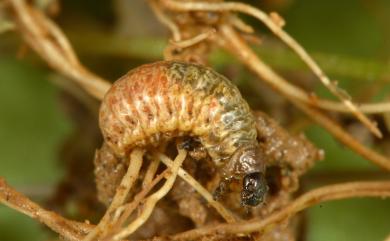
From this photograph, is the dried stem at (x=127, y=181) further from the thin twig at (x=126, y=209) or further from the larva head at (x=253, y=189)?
the larva head at (x=253, y=189)

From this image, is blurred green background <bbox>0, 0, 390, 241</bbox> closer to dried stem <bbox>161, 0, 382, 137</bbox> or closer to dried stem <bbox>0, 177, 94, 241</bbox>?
dried stem <bbox>161, 0, 382, 137</bbox>

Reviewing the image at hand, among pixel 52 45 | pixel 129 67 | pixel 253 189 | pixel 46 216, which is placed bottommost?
pixel 46 216

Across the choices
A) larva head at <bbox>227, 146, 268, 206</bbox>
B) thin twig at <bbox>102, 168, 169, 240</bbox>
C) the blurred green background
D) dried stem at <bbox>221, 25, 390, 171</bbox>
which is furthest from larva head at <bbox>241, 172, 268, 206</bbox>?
the blurred green background

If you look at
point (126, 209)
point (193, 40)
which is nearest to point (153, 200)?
point (126, 209)

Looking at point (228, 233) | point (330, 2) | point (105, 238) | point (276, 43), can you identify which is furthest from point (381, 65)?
point (105, 238)

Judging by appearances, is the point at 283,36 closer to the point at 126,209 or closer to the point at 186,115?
the point at 186,115

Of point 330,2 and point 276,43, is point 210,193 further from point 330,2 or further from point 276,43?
point 330,2

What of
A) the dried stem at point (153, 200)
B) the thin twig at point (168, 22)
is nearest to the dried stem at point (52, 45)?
the thin twig at point (168, 22)
